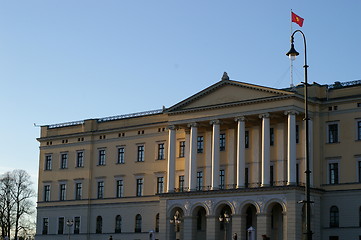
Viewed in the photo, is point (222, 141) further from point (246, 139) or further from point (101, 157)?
point (101, 157)

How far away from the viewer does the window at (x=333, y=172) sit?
196 ft

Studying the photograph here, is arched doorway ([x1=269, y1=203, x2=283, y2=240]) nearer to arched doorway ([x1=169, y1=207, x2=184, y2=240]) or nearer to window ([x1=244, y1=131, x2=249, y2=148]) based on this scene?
window ([x1=244, y1=131, x2=249, y2=148])

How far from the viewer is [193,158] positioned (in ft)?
212

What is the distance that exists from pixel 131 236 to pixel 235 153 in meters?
15.0

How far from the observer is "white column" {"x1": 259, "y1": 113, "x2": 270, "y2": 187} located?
59625 millimetres

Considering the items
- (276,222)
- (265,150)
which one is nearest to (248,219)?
(276,222)

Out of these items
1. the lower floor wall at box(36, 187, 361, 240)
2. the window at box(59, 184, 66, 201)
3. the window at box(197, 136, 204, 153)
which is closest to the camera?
the lower floor wall at box(36, 187, 361, 240)

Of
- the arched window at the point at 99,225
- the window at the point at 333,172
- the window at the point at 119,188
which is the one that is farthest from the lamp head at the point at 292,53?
the arched window at the point at 99,225

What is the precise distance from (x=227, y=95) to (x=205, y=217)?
11273 mm

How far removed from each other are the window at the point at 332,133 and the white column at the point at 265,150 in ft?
16.6

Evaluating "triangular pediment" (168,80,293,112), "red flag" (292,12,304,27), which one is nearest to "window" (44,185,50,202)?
"triangular pediment" (168,80,293,112)

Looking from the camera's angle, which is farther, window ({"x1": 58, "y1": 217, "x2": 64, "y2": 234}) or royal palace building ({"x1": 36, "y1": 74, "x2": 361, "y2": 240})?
window ({"x1": 58, "y1": 217, "x2": 64, "y2": 234})

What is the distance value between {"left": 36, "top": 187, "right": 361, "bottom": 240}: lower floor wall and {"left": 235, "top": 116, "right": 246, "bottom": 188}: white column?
114 centimetres

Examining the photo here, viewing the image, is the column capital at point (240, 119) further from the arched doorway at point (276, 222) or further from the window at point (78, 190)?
the window at point (78, 190)
